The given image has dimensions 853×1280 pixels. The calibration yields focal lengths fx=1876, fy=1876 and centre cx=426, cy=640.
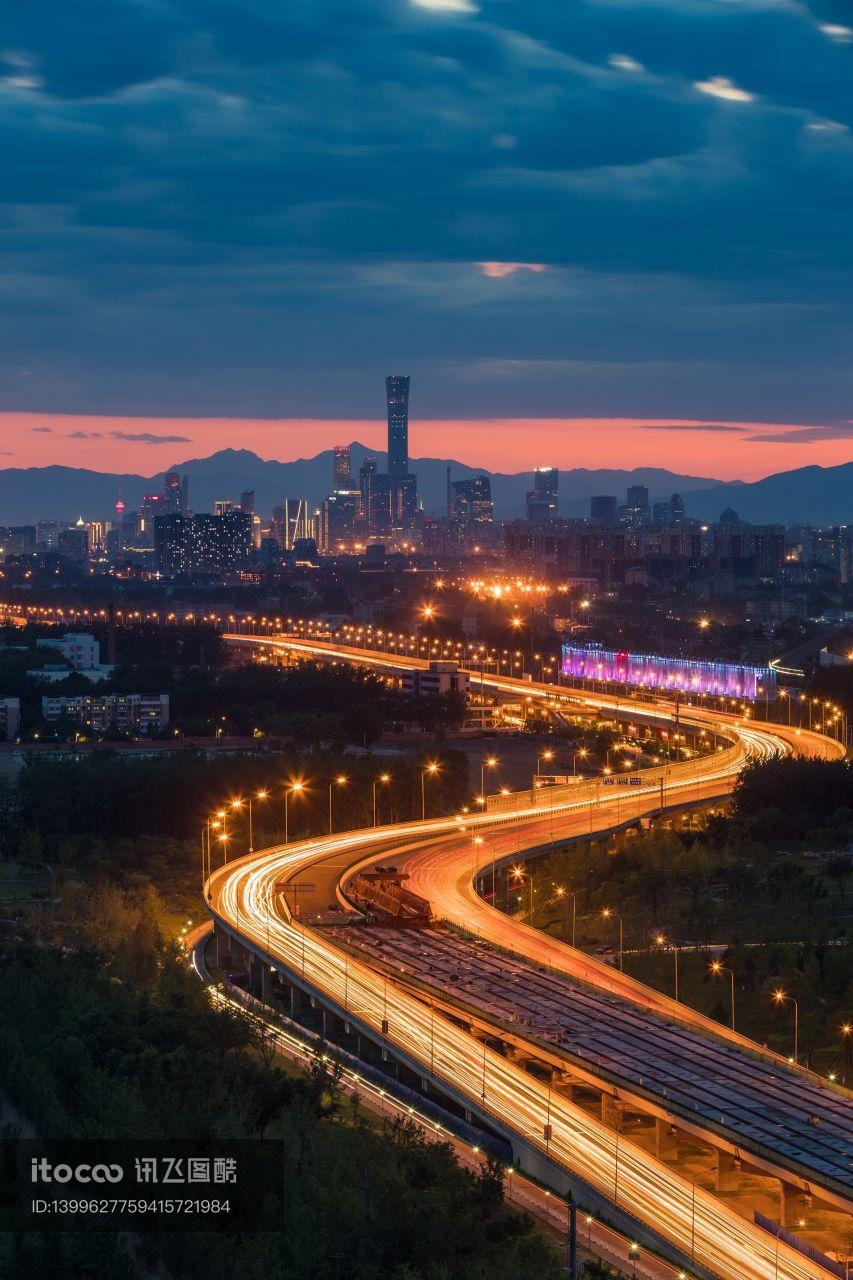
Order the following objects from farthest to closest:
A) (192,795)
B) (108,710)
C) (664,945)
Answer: (108,710)
(192,795)
(664,945)

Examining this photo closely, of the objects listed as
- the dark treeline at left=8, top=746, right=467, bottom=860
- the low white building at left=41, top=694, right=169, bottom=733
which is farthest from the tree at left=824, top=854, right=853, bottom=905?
the low white building at left=41, top=694, right=169, bottom=733

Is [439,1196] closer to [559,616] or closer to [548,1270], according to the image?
[548,1270]

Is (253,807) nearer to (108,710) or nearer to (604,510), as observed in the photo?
(108,710)

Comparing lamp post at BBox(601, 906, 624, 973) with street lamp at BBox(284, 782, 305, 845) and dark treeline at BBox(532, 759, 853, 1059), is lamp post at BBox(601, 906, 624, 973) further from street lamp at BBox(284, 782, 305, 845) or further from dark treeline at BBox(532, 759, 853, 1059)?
street lamp at BBox(284, 782, 305, 845)

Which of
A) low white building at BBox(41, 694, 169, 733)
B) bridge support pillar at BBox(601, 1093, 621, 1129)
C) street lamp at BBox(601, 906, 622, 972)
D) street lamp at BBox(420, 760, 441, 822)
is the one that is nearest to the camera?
bridge support pillar at BBox(601, 1093, 621, 1129)

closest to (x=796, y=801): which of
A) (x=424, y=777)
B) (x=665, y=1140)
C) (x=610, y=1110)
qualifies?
(x=424, y=777)

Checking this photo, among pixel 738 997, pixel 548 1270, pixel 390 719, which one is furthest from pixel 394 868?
pixel 390 719

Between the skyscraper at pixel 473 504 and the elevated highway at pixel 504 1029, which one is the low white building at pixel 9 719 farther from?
the skyscraper at pixel 473 504
